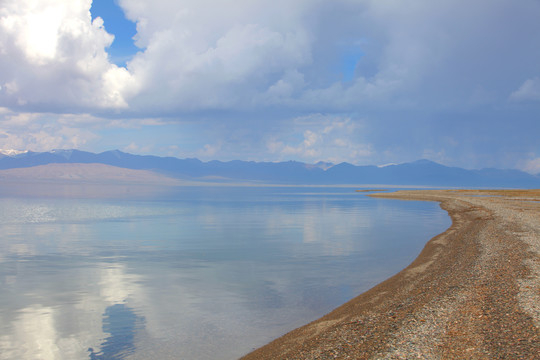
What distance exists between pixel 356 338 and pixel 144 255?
20593mm

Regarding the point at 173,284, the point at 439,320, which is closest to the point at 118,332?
the point at 173,284

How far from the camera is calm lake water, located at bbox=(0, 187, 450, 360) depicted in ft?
45.6

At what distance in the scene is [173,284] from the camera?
69.4 feet

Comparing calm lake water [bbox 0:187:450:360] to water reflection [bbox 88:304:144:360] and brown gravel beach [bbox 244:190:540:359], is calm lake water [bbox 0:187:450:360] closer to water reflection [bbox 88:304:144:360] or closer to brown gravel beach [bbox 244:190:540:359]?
water reflection [bbox 88:304:144:360]

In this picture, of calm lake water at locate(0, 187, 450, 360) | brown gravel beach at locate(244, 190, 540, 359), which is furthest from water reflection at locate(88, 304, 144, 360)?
brown gravel beach at locate(244, 190, 540, 359)

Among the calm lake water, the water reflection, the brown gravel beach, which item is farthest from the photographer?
the calm lake water

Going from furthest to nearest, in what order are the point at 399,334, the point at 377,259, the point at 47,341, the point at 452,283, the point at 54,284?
1. the point at 377,259
2. the point at 54,284
3. the point at 452,283
4. the point at 47,341
5. the point at 399,334

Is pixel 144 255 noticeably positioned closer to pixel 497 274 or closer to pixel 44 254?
pixel 44 254

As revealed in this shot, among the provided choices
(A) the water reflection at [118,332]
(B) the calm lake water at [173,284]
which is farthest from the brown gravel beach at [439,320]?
(A) the water reflection at [118,332]

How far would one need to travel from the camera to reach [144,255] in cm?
2922

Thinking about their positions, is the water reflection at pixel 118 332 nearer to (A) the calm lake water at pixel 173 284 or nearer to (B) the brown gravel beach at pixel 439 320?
(A) the calm lake water at pixel 173 284

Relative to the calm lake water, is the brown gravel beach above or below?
above

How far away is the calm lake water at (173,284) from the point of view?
45.6 ft

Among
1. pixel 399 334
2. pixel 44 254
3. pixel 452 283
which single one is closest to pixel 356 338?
pixel 399 334
